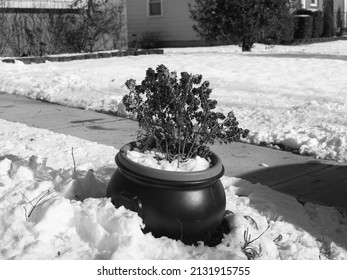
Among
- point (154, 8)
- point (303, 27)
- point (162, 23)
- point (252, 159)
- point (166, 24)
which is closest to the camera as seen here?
point (252, 159)

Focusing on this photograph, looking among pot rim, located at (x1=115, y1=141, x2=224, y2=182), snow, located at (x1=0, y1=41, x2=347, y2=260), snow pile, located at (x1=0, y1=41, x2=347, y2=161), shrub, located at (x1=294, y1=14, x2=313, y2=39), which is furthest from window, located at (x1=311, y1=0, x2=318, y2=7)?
pot rim, located at (x1=115, y1=141, x2=224, y2=182)

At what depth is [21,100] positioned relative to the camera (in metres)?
8.57

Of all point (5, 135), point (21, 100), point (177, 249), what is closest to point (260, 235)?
point (177, 249)

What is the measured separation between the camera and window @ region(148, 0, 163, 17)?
23094 millimetres

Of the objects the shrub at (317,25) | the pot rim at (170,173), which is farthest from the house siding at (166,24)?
the pot rim at (170,173)

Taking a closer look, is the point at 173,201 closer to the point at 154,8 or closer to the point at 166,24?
the point at 166,24

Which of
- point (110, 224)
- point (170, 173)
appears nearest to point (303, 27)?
point (170, 173)

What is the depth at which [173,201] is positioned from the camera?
3072 millimetres

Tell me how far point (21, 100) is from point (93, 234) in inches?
240

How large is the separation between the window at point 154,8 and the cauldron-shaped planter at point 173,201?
814 inches

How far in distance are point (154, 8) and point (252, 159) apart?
19078mm

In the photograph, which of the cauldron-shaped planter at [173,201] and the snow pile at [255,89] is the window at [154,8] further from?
the cauldron-shaped planter at [173,201]

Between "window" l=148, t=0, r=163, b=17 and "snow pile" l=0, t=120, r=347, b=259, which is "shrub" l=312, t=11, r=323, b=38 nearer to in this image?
"window" l=148, t=0, r=163, b=17

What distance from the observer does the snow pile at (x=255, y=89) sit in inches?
233
